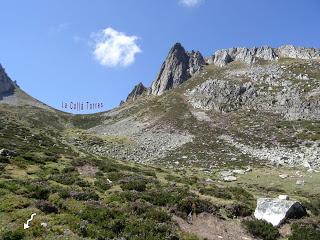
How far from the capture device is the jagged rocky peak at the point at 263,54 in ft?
440

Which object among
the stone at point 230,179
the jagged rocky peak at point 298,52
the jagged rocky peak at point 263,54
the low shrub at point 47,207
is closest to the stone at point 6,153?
the low shrub at point 47,207

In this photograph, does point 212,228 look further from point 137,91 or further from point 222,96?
point 137,91

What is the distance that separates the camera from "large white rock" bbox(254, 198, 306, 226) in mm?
22719

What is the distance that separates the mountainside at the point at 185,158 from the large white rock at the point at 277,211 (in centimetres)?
42

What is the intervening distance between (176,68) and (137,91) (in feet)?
118

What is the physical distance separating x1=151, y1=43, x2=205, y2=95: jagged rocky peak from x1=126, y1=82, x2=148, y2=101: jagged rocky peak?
2039 centimetres

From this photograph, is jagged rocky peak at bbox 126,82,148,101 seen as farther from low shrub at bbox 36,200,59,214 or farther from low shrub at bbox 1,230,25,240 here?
low shrub at bbox 1,230,25,240

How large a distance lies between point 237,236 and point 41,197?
1116 centimetres

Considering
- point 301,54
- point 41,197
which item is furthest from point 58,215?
point 301,54

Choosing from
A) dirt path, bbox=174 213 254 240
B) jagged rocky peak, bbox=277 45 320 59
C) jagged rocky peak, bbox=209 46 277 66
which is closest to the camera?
dirt path, bbox=174 213 254 240

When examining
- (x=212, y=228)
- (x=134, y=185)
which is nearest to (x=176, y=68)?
(x=134, y=185)

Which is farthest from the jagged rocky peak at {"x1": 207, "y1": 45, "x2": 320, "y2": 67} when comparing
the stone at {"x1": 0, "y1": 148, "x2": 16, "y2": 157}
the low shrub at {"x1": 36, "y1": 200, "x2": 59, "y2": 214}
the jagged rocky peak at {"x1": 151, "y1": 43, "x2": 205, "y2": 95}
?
the low shrub at {"x1": 36, "y1": 200, "x2": 59, "y2": 214}

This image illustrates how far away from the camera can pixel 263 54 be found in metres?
137

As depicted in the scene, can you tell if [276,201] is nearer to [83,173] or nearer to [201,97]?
[83,173]
